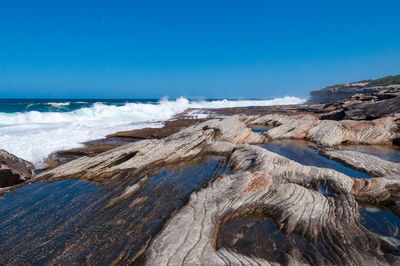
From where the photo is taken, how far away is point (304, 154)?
478 inches

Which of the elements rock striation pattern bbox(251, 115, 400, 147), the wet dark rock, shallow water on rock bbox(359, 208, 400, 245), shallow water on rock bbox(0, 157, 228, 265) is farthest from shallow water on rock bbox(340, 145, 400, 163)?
the wet dark rock

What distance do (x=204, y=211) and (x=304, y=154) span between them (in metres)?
8.85

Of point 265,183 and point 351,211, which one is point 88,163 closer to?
point 265,183

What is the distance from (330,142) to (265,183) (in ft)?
34.6

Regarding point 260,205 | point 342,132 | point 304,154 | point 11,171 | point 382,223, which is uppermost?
point 342,132

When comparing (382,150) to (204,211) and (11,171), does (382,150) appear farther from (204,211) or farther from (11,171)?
(11,171)

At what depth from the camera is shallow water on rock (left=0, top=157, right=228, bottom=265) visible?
4.46 meters

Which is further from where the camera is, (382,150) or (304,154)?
(382,150)

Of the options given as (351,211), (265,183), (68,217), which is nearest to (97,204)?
(68,217)

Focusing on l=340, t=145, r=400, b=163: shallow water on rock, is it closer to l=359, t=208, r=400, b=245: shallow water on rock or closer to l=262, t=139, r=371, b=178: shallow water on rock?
l=262, t=139, r=371, b=178: shallow water on rock

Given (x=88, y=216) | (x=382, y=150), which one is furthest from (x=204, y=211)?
(x=382, y=150)

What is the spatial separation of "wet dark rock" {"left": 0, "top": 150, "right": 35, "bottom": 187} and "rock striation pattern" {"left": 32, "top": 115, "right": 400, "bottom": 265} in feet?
1.80

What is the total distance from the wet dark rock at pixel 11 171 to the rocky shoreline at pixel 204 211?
0.45 m

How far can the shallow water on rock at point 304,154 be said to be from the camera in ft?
29.9
